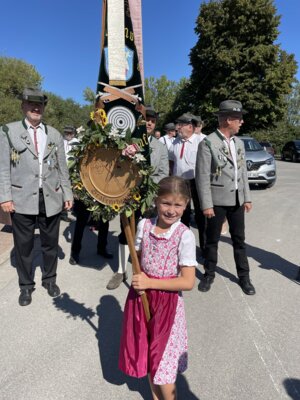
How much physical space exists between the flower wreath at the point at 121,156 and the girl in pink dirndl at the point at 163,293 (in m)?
0.10

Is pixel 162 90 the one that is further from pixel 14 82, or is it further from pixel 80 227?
pixel 80 227

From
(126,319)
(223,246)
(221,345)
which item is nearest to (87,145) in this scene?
(126,319)

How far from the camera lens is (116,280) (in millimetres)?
4219

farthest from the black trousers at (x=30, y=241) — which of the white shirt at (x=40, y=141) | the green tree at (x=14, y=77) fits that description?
the green tree at (x=14, y=77)

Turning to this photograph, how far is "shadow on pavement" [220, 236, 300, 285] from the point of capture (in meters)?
4.62

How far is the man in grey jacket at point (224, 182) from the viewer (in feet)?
12.7

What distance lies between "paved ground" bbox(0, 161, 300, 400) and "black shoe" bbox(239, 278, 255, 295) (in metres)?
0.09

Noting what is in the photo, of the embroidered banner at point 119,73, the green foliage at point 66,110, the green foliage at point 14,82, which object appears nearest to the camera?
the embroidered banner at point 119,73

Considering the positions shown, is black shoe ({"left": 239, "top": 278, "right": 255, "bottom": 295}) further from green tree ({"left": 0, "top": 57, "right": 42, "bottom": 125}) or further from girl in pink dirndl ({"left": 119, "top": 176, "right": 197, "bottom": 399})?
green tree ({"left": 0, "top": 57, "right": 42, "bottom": 125})

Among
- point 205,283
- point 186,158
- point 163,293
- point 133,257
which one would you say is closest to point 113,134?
point 133,257

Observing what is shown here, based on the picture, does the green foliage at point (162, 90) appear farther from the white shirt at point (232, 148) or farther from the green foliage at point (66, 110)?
the white shirt at point (232, 148)

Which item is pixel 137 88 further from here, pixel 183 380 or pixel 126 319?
pixel 183 380

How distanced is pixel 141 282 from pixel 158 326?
12.8 inches

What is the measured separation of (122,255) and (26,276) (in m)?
1.14
